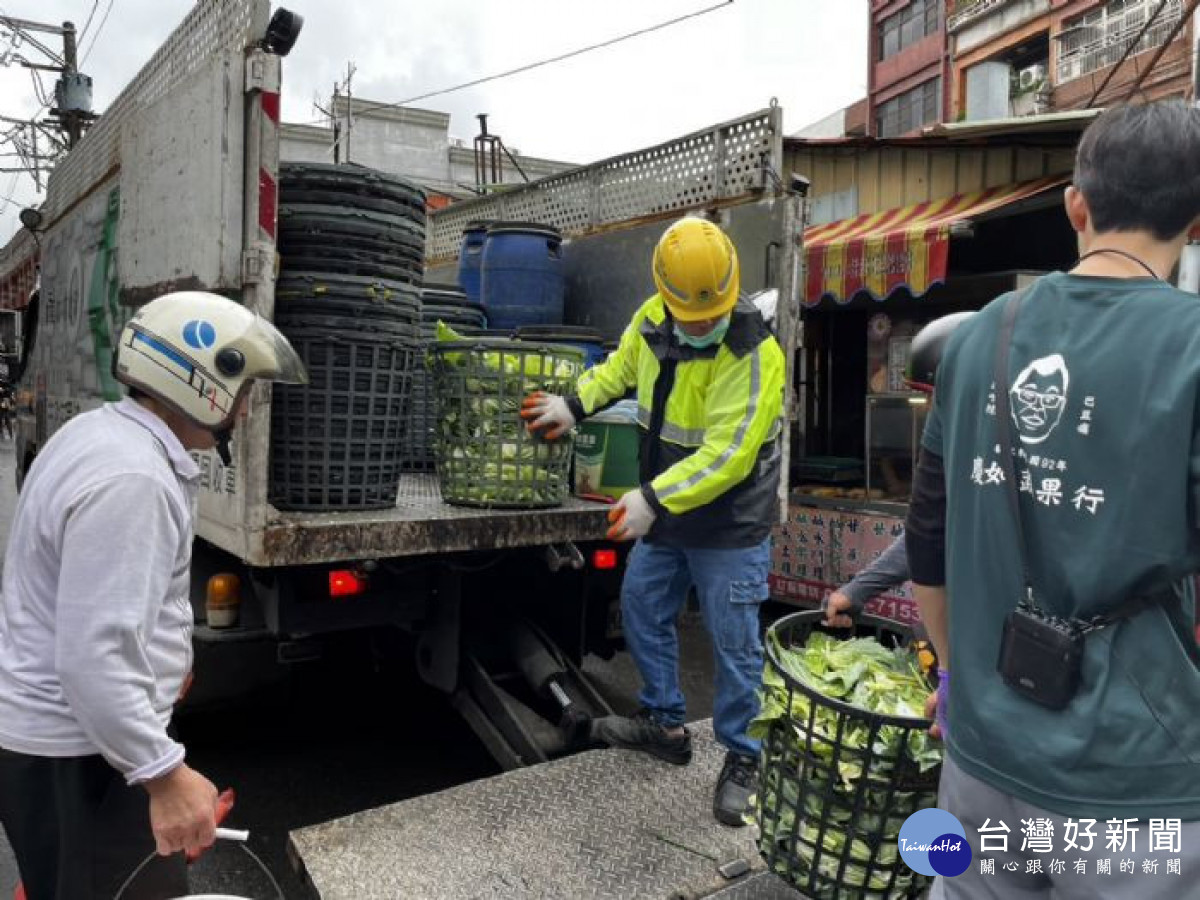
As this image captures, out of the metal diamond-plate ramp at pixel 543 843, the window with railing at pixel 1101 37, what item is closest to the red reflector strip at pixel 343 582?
the metal diamond-plate ramp at pixel 543 843

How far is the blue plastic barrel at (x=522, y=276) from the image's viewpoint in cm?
495

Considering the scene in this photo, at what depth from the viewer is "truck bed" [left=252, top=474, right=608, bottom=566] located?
2799 millimetres

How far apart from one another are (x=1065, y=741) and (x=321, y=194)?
277 cm

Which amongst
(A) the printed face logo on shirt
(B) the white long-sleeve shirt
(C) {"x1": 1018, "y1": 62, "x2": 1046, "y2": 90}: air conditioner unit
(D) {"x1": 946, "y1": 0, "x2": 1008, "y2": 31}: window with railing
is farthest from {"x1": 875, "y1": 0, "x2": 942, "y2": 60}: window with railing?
(B) the white long-sleeve shirt

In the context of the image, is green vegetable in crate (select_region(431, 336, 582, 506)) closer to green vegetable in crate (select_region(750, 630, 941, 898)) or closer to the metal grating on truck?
green vegetable in crate (select_region(750, 630, 941, 898))

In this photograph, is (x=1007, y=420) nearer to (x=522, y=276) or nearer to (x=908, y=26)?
(x=522, y=276)

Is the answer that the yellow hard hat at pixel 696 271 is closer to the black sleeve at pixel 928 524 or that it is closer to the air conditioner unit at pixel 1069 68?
the black sleeve at pixel 928 524

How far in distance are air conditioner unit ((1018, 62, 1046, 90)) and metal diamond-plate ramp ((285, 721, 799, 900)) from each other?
82.5 ft

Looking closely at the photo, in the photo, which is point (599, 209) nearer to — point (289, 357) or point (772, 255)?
point (772, 255)

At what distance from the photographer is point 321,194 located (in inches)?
121

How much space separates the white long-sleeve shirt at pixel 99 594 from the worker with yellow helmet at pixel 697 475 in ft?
5.02

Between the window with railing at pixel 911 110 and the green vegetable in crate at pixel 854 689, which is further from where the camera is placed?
the window with railing at pixel 911 110

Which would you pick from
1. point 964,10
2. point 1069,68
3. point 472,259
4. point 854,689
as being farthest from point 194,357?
point 964,10

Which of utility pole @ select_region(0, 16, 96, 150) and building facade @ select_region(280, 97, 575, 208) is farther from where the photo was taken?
building facade @ select_region(280, 97, 575, 208)
